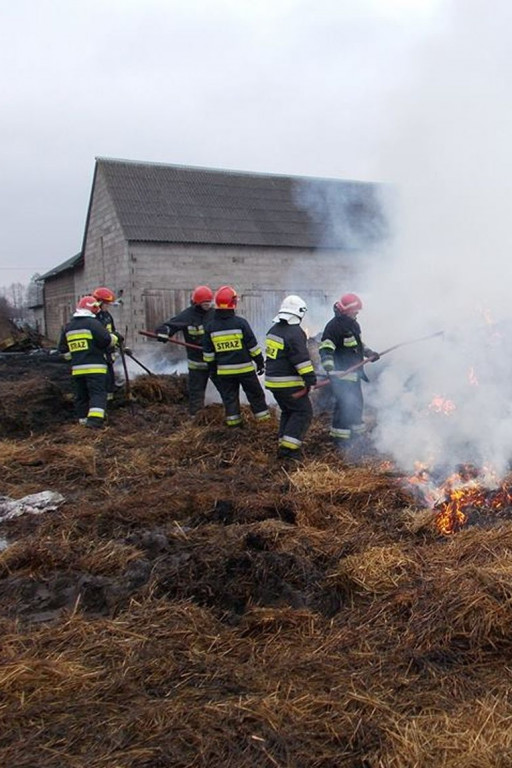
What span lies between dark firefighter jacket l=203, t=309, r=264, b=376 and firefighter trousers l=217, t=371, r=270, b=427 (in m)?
0.09

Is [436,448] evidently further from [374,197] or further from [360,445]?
[374,197]

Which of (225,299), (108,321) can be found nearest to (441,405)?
(225,299)

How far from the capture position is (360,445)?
710 cm

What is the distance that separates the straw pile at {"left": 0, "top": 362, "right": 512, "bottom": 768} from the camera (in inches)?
98.8

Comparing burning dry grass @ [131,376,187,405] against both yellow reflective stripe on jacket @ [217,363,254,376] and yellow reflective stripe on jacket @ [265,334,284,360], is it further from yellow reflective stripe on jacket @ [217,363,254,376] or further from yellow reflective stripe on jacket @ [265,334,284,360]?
yellow reflective stripe on jacket @ [265,334,284,360]

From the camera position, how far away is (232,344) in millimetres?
7730

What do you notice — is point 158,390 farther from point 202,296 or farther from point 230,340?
point 230,340

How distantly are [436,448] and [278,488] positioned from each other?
1585 millimetres

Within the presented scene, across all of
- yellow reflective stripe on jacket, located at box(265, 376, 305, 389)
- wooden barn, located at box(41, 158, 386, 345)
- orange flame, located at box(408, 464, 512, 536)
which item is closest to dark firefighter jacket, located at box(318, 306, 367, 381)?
yellow reflective stripe on jacket, located at box(265, 376, 305, 389)

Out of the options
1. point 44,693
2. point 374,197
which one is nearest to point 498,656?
point 44,693

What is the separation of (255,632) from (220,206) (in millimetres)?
19242

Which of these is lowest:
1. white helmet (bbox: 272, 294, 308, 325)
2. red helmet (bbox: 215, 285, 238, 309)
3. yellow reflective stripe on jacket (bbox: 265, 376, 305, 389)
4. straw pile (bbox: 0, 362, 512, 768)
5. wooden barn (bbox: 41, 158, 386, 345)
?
straw pile (bbox: 0, 362, 512, 768)

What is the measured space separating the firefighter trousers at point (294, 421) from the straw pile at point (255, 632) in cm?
101

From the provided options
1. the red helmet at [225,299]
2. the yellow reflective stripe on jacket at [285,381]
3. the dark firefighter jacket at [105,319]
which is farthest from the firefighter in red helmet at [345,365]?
the dark firefighter jacket at [105,319]
